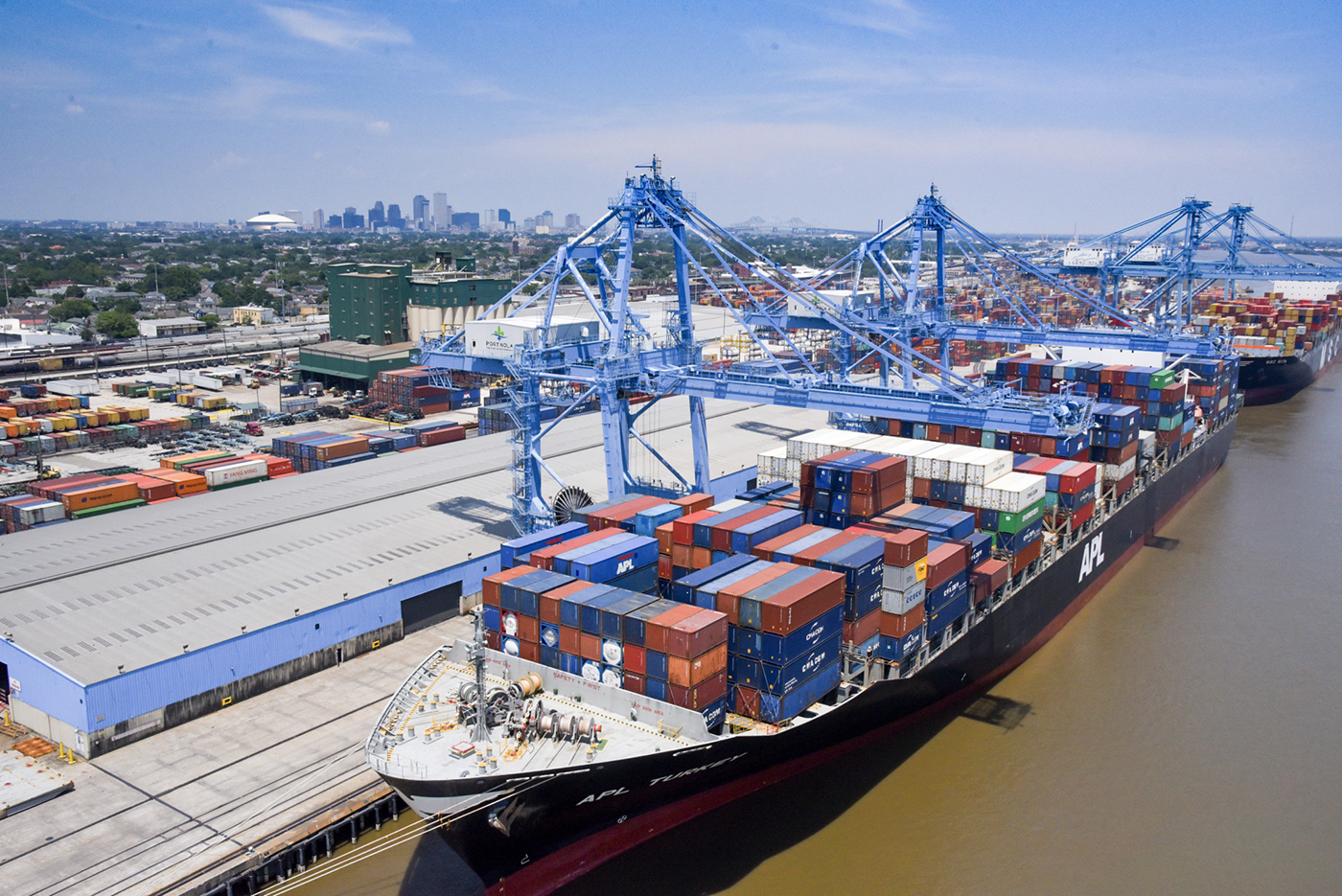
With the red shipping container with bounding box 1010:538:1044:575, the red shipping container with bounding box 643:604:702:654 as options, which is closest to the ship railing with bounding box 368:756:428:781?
the red shipping container with bounding box 643:604:702:654

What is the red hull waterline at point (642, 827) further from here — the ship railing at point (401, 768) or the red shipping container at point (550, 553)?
the red shipping container at point (550, 553)

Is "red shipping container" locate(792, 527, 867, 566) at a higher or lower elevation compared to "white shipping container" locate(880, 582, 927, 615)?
higher

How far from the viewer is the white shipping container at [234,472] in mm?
41031

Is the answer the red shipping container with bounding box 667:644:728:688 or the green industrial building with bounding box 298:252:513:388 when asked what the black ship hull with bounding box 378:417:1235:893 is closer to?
the red shipping container with bounding box 667:644:728:688

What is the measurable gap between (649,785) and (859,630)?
22.7 feet

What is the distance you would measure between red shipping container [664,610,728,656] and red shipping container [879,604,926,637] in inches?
242

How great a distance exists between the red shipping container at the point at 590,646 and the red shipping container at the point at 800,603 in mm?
3491

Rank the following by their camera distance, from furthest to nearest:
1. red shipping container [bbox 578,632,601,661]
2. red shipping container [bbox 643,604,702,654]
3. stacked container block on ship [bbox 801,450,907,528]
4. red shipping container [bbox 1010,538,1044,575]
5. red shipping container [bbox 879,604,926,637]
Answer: red shipping container [bbox 1010,538,1044,575] → stacked container block on ship [bbox 801,450,907,528] → red shipping container [bbox 879,604,926,637] → red shipping container [bbox 578,632,601,661] → red shipping container [bbox 643,604,702,654]

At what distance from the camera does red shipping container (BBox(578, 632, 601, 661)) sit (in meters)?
19.3

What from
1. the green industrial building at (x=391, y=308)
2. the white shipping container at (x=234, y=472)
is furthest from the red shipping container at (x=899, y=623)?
the green industrial building at (x=391, y=308)

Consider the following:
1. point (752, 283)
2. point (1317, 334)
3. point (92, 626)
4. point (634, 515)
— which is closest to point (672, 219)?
point (634, 515)

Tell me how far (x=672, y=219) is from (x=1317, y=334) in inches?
3536

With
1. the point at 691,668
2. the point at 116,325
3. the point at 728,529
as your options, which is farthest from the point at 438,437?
the point at 116,325

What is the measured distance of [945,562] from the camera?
25016mm
